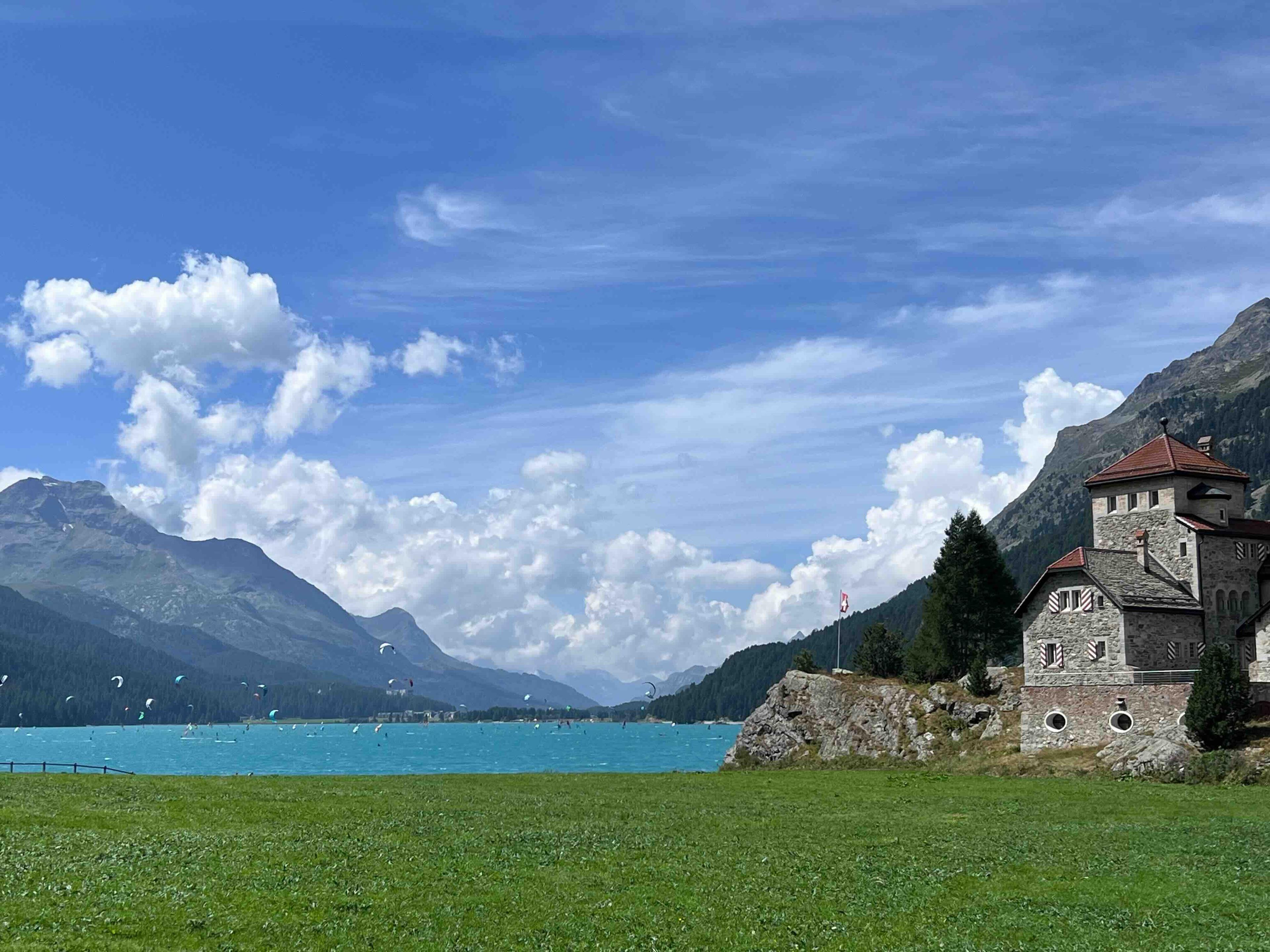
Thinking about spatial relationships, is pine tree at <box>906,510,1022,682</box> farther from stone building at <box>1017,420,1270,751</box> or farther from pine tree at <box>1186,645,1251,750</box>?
pine tree at <box>1186,645,1251,750</box>

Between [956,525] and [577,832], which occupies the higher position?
[956,525]

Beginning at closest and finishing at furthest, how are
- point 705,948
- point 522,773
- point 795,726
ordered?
point 705,948 < point 522,773 < point 795,726

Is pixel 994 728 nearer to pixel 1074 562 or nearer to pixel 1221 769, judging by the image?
pixel 1074 562

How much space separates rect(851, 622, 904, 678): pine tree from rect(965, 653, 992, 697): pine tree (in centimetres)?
1972

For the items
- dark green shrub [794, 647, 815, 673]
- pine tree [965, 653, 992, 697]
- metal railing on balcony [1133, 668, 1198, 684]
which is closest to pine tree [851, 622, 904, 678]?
dark green shrub [794, 647, 815, 673]

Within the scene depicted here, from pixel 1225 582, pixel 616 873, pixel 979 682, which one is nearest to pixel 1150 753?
pixel 1225 582

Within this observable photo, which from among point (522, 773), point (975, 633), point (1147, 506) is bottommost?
point (522, 773)

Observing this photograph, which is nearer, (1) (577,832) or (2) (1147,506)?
(1) (577,832)

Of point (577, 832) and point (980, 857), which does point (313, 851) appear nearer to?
point (577, 832)

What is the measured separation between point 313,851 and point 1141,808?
99.8 ft

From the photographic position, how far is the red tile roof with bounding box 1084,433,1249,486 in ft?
226

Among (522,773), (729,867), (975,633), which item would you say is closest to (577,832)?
(729,867)

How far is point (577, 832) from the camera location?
32188 millimetres

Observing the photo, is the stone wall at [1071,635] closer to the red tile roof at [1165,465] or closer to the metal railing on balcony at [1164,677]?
the metal railing on balcony at [1164,677]
